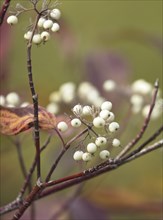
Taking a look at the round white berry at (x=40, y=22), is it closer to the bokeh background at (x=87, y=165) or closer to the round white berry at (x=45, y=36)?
the round white berry at (x=45, y=36)

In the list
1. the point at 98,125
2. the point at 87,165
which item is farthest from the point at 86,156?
the point at 87,165

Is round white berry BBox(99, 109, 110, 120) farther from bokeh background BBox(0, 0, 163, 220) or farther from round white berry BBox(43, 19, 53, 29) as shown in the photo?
bokeh background BBox(0, 0, 163, 220)

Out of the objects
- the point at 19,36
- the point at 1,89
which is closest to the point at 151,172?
the point at 1,89

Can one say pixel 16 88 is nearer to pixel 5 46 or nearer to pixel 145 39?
pixel 5 46

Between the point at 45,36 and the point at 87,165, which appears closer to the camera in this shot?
the point at 45,36

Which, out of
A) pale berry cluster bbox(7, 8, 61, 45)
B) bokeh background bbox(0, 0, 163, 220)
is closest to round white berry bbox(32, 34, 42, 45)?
pale berry cluster bbox(7, 8, 61, 45)

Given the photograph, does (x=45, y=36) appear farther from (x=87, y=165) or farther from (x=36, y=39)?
(x=87, y=165)

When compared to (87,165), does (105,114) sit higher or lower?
higher

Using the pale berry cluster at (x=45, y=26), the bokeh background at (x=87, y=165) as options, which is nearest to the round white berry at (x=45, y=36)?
the pale berry cluster at (x=45, y=26)
